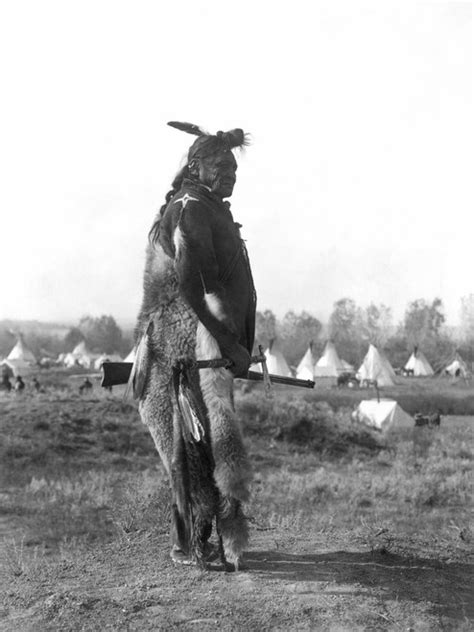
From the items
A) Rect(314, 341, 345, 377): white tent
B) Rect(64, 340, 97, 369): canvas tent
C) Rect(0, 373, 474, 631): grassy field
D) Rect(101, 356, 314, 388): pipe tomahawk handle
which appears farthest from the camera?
Rect(64, 340, 97, 369): canvas tent

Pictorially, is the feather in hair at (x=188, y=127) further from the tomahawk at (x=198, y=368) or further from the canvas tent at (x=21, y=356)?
the canvas tent at (x=21, y=356)

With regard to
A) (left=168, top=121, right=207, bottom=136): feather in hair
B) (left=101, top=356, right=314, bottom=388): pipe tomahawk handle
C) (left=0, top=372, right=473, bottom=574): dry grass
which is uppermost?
(left=168, top=121, right=207, bottom=136): feather in hair

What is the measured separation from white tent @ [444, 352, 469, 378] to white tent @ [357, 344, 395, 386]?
6431mm

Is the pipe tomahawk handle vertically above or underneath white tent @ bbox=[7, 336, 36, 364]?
underneath

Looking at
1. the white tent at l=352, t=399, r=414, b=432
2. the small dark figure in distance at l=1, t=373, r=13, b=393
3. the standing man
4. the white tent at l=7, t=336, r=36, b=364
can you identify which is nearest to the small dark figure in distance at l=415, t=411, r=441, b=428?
the white tent at l=352, t=399, r=414, b=432

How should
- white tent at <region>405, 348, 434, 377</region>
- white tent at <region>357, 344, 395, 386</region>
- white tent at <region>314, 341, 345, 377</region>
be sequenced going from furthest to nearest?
white tent at <region>405, 348, 434, 377</region> < white tent at <region>314, 341, 345, 377</region> < white tent at <region>357, 344, 395, 386</region>

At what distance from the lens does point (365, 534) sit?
4.88 meters

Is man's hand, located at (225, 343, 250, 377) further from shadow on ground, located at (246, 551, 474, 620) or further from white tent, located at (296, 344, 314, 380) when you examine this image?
white tent, located at (296, 344, 314, 380)

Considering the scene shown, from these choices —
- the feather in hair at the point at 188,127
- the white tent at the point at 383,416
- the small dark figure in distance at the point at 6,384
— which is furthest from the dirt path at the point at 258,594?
the small dark figure in distance at the point at 6,384

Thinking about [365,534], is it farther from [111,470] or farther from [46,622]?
[111,470]

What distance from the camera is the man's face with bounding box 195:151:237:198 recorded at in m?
3.70

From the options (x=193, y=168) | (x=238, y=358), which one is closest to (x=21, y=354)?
(x=193, y=168)

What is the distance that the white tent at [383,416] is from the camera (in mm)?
22516

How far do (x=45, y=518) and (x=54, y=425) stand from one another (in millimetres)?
6585
